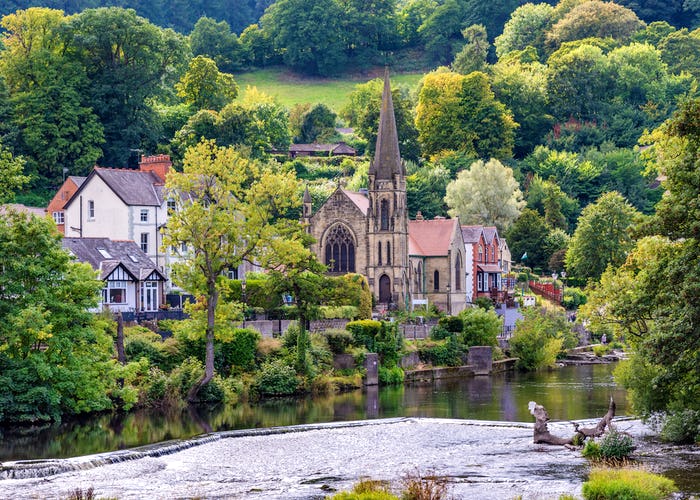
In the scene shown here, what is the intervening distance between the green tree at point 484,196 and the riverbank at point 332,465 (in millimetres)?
68167

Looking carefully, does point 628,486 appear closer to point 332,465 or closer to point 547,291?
point 332,465

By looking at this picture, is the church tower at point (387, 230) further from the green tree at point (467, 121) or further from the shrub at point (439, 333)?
the green tree at point (467, 121)

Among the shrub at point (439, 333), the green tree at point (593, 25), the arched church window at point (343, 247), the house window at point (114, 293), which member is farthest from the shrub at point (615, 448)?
the green tree at point (593, 25)

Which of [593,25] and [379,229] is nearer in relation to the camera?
[379,229]

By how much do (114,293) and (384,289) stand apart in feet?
94.7

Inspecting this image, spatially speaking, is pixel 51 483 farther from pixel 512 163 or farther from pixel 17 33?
pixel 512 163

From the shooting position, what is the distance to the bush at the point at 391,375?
7600 centimetres

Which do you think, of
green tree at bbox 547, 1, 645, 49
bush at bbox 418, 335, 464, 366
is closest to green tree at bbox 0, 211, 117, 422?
bush at bbox 418, 335, 464, 366

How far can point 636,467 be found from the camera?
4128 centimetres

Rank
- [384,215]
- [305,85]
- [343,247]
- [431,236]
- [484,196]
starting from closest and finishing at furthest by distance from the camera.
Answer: [384,215] → [343,247] → [431,236] → [484,196] → [305,85]

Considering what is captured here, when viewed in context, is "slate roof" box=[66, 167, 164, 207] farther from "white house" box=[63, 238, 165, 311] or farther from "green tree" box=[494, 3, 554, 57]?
"green tree" box=[494, 3, 554, 57]

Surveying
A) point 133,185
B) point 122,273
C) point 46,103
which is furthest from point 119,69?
point 122,273

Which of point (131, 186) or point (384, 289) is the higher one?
point (131, 186)

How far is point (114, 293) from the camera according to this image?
75062mm
